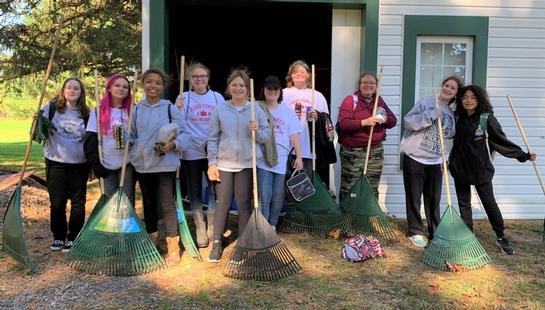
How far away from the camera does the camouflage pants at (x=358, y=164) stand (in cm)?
529

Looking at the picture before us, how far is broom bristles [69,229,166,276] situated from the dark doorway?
4.86 meters

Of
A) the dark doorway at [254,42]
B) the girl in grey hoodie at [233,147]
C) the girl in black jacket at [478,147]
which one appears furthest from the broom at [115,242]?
the dark doorway at [254,42]

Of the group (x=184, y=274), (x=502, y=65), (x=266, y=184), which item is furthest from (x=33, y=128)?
(x=502, y=65)

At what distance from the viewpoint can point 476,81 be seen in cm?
607

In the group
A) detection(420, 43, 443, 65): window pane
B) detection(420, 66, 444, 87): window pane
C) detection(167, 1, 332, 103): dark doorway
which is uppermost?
detection(167, 1, 332, 103): dark doorway

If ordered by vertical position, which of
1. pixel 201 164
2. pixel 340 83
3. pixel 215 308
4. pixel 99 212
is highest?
pixel 340 83

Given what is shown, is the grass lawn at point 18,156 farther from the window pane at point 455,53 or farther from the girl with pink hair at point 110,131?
the window pane at point 455,53

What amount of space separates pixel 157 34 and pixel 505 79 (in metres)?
4.21

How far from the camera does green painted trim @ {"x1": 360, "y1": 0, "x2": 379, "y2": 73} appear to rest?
19.5 ft

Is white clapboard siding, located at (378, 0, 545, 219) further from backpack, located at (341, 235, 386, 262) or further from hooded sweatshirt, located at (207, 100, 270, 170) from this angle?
hooded sweatshirt, located at (207, 100, 270, 170)

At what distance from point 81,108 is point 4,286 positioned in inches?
61.7

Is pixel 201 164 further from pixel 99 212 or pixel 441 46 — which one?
pixel 441 46

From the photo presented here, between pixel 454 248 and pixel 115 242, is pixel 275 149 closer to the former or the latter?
pixel 115 242

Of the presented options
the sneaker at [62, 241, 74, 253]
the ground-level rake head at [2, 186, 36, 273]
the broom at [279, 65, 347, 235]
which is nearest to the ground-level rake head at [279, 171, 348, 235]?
the broom at [279, 65, 347, 235]
